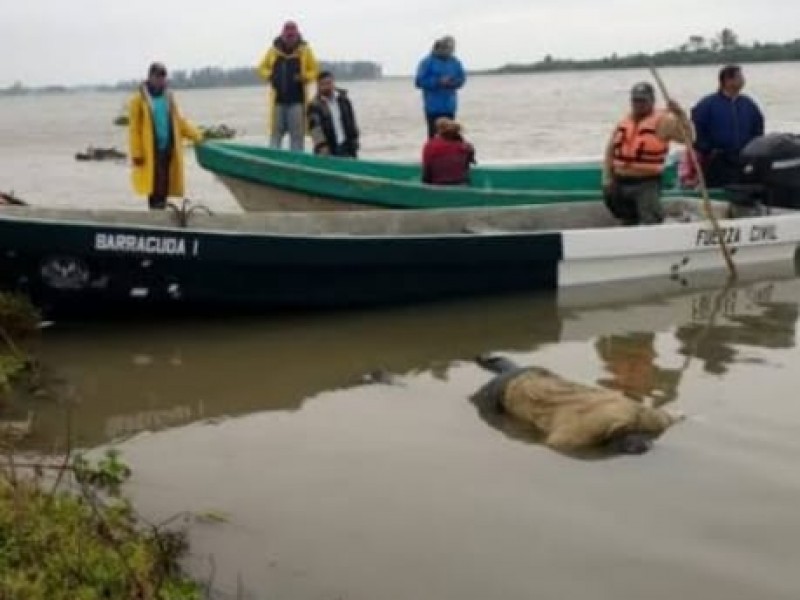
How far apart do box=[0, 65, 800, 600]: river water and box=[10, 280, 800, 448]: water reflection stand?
0.02 m

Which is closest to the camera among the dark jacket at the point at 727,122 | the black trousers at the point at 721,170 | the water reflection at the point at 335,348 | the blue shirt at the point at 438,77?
the water reflection at the point at 335,348

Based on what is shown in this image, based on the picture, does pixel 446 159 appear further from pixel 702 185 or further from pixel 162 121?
pixel 162 121

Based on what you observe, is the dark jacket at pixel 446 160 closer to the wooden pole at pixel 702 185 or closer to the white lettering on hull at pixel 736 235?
the wooden pole at pixel 702 185

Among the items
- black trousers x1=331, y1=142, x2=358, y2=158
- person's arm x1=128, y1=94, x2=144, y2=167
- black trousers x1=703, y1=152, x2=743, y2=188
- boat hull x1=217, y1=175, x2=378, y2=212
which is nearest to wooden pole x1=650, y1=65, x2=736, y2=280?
black trousers x1=703, y1=152, x2=743, y2=188

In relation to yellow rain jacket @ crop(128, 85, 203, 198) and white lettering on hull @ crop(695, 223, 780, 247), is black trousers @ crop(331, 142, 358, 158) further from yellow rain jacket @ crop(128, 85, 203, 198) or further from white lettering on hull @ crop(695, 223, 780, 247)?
white lettering on hull @ crop(695, 223, 780, 247)

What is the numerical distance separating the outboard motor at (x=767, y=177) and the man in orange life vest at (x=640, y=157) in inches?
36.1

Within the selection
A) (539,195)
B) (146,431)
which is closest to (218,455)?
(146,431)

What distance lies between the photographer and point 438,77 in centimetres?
1218

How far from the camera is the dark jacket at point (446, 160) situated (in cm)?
1013

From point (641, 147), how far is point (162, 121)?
3811 mm

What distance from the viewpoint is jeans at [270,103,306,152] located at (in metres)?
12.0

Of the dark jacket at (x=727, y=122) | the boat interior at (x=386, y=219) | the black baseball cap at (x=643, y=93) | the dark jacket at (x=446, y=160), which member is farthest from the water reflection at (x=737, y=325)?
the dark jacket at (x=446, y=160)

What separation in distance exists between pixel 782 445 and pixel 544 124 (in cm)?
3151

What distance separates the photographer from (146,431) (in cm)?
568
